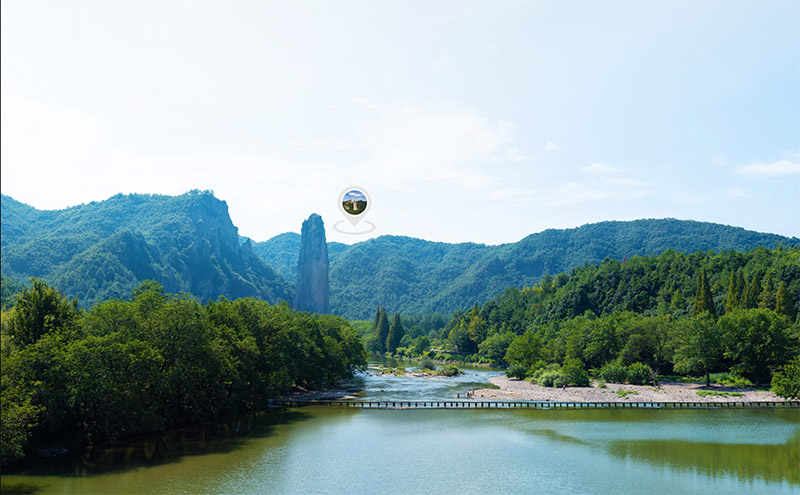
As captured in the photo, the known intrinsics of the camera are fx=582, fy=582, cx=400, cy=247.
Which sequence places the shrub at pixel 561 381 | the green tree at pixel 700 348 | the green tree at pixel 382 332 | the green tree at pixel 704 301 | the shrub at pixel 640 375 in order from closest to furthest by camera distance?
the green tree at pixel 700 348, the shrub at pixel 640 375, the shrub at pixel 561 381, the green tree at pixel 704 301, the green tree at pixel 382 332

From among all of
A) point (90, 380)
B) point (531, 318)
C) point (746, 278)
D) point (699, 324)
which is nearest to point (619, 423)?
point (699, 324)

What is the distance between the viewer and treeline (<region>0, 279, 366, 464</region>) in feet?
118

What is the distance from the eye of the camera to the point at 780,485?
34.3m

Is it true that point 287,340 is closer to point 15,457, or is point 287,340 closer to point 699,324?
point 15,457

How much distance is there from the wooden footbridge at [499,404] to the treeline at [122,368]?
5520mm

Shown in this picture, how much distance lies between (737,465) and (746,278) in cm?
8613

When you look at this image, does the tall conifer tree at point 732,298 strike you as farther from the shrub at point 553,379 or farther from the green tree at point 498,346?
the green tree at point 498,346

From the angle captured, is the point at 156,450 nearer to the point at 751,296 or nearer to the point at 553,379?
the point at 553,379

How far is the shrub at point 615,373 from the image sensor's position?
3182 inches

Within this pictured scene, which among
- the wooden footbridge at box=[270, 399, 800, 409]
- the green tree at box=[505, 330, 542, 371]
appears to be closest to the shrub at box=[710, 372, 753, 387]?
the wooden footbridge at box=[270, 399, 800, 409]

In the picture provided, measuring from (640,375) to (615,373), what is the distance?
3.23 m

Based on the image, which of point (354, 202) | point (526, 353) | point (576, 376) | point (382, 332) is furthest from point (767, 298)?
point (382, 332)

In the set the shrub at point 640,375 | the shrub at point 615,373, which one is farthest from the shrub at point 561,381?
the shrub at point 640,375

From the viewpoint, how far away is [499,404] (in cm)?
6612
